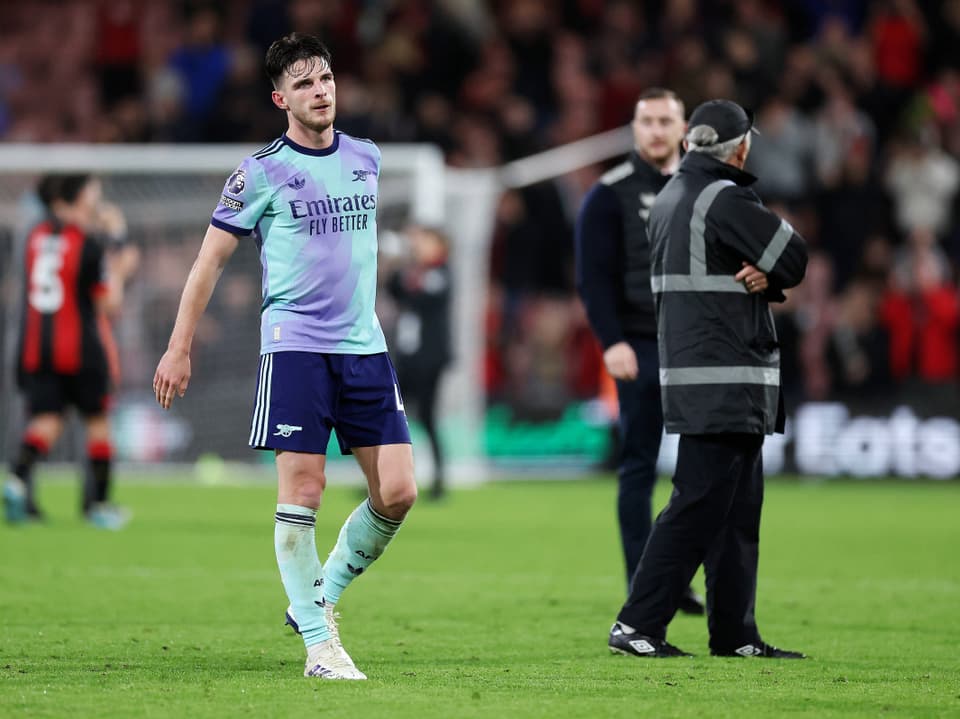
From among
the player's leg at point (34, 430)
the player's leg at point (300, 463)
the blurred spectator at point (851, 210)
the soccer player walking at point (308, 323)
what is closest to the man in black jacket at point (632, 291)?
the soccer player walking at point (308, 323)

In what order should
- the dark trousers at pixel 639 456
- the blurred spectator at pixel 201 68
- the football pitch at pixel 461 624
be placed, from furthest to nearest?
the blurred spectator at pixel 201 68
the dark trousers at pixel 639 456
the football pitch at pixel 461 624

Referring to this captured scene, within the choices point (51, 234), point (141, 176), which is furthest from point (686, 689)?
point (141, 176)

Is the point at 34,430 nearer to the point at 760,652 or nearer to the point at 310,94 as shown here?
the point at 310,94

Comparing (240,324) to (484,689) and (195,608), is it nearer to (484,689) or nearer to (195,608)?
(195,608)

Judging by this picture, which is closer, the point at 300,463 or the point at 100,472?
the point at 300,463

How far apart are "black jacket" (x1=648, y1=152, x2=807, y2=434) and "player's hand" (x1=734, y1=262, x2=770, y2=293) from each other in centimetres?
3

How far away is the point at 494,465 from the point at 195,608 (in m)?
10.8

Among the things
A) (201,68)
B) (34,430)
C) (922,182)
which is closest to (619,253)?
(34,430)

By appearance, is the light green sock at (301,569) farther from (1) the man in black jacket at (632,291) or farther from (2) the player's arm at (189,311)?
(1) the man in black jacket at (632,291)

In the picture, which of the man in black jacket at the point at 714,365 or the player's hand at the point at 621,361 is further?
the player's hand at the point at 621,361

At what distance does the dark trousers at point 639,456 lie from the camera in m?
7.91

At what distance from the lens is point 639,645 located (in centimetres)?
668

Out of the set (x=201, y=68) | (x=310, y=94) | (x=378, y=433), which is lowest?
(x=378, y=433)

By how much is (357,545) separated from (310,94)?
1650 mm
